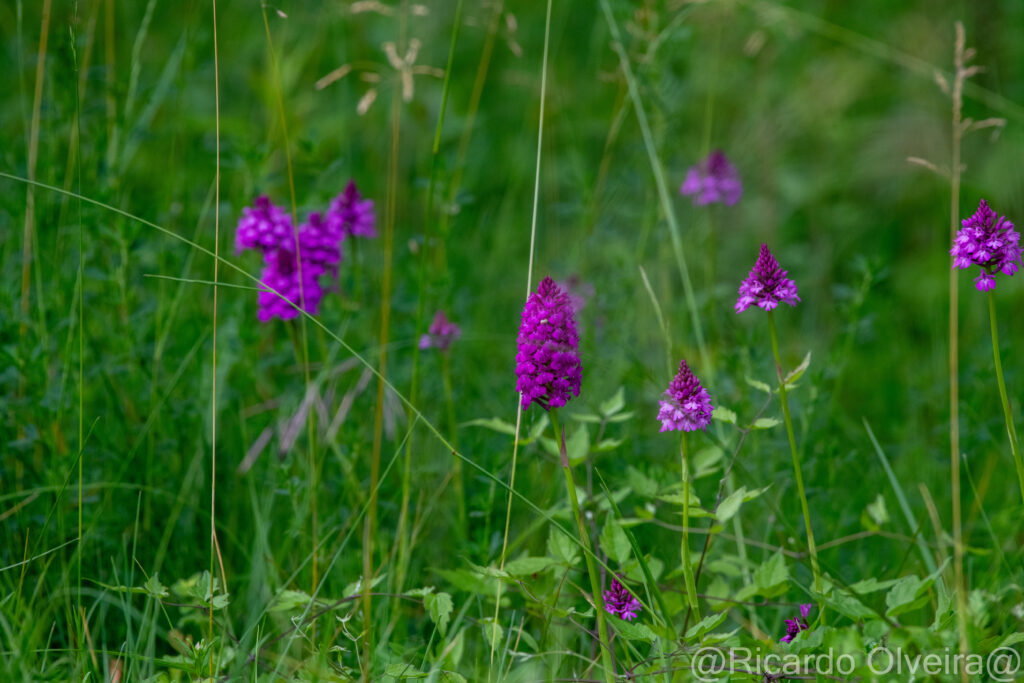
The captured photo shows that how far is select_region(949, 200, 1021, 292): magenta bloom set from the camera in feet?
4.65

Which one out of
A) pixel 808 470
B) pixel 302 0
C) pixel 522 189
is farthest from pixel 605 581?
pixel 302 0

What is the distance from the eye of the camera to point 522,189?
423cm

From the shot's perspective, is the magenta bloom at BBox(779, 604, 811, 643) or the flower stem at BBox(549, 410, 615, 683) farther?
the magenta bloom at BBox(779, 604, 811, 643)

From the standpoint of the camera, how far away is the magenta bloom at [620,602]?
1.66 metres

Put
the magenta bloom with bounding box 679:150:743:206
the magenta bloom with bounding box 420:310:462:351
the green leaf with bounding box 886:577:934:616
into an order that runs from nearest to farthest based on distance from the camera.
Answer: the green leaf with bounding box 886:577:934:616 → the magenta bloom with bounding box 420:310:462:351 → the magenta bloom with bounding box 679:150:743:206

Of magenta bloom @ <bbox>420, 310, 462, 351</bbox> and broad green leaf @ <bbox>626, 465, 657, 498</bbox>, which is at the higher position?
magenta bloom @ <bbox>420, 310, 462, 351</bbox>

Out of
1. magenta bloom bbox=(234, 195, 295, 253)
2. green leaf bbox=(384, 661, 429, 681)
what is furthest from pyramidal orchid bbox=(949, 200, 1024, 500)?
magenta bloom bbox=(234, 195, 295, 253)

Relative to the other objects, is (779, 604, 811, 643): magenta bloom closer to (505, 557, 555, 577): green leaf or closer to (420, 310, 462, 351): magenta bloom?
(505, 557, 555, 577): green leaf

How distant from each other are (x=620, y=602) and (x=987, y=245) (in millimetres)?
837

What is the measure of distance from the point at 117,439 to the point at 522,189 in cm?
234

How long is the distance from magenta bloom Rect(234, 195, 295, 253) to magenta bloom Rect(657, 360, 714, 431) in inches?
42.8

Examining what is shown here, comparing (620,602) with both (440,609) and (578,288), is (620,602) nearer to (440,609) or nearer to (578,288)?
(440,609)

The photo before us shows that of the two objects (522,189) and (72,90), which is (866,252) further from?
(72,90)

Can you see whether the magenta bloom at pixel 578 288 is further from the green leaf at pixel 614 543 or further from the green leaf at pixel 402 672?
the green leaf at pixel 402 672
